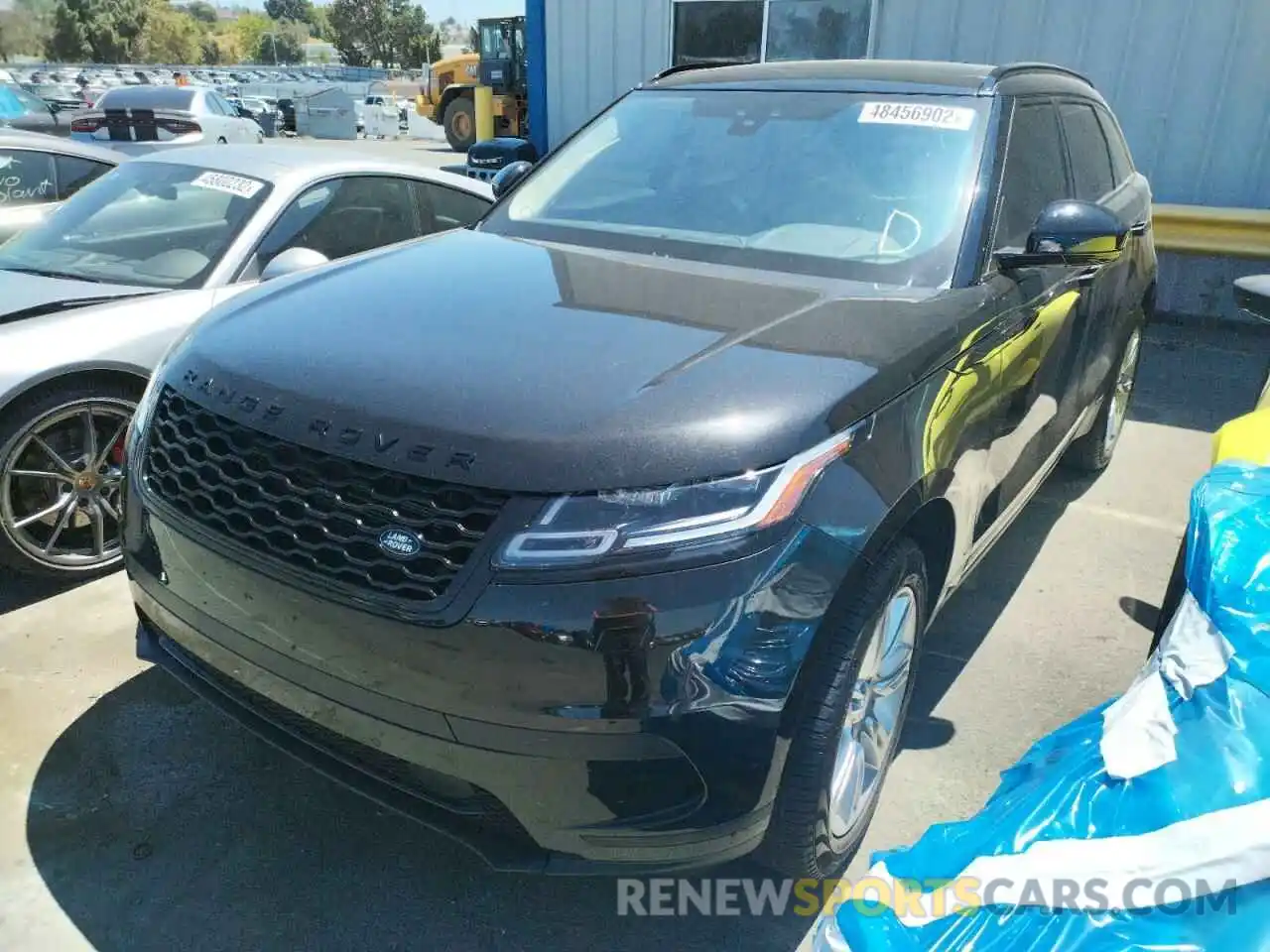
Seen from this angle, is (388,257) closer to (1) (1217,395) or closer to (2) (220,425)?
(2) (220,425)

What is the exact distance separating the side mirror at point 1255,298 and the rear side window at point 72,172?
595 cm

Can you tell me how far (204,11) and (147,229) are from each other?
443 feet

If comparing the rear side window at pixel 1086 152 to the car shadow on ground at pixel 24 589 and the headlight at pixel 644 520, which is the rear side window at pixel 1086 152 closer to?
the headlight at pixel 644 520

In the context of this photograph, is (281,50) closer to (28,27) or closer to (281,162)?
(28,27)

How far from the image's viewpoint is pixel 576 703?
174cm

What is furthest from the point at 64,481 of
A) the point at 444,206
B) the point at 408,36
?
the point at 408,36

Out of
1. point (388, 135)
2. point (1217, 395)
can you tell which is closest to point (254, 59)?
point (388, 135)

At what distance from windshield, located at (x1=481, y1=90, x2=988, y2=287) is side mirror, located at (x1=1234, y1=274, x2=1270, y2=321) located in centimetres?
109

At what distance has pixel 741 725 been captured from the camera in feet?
5.82

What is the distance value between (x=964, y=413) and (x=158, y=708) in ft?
8.15

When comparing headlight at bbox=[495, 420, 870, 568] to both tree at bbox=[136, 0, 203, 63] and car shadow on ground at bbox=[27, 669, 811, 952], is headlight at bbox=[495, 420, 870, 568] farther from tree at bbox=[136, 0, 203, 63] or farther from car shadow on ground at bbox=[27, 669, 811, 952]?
tree at bbox=[136, 0, 203, 63]

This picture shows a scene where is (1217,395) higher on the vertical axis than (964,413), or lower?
lower

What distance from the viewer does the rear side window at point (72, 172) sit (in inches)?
231

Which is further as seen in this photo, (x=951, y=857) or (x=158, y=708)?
(x=158, y=708)
